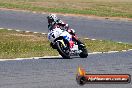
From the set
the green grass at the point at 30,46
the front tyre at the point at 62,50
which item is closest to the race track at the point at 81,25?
the green grass at the point at 30,46

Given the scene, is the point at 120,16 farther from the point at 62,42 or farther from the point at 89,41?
the point at 62,42

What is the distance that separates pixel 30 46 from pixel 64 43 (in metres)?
3.90

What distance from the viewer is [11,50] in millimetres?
19672

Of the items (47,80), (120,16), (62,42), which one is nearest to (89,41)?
(62,42)

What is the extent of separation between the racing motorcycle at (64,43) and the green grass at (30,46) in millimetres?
1202

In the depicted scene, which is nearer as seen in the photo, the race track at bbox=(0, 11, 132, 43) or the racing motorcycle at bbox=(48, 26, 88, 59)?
the racing motorcycle at bbox=(48, 26, 88, 59)

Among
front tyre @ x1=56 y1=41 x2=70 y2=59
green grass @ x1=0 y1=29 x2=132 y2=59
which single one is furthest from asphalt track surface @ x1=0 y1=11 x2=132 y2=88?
green grass @ x1=0 y1=29 x2=132 y2=59

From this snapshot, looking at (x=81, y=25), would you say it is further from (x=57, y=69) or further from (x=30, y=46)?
(x=57, y=69)

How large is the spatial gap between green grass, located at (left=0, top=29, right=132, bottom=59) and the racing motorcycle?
3.94 ft

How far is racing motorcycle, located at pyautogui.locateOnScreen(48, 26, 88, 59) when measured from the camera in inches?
693

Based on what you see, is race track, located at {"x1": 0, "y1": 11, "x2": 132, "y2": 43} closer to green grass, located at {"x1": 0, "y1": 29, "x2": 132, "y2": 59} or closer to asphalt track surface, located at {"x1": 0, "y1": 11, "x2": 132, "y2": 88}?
asphalt track surface, located at {"x1": 0, "y1": 11, "x2": 132, "y2": 88}

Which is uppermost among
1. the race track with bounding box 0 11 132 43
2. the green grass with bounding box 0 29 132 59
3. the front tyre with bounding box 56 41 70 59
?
the front tyre with bounding box 56 41 70 59

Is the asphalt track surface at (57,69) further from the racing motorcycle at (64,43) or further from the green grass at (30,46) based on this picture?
the green grass at (30,46)

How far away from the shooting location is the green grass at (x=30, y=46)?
19016 millimetres
